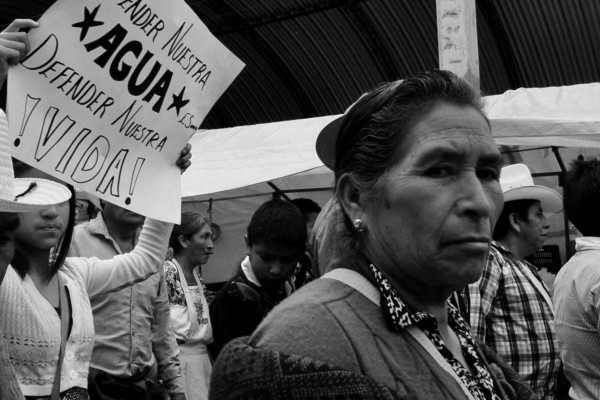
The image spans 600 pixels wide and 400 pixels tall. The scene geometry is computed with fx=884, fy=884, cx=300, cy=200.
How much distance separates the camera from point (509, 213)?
477 centimetres

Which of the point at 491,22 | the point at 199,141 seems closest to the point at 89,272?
the point at 199,141

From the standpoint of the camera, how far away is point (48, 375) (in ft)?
10.2

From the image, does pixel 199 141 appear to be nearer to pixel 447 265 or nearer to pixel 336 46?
pixel 336 46

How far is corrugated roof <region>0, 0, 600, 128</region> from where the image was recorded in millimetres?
11703

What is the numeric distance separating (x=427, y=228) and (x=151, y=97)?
1763 millimetres

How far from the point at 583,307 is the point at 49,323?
2.28 m

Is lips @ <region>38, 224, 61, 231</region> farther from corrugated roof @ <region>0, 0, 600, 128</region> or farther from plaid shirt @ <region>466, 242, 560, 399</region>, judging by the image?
corrugated roof @ <region>0, 0, 600, 128</region>

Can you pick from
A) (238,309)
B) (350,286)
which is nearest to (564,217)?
(238,309)

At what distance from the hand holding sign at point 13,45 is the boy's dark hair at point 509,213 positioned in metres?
2.80

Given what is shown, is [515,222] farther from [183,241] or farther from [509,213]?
[183,241]

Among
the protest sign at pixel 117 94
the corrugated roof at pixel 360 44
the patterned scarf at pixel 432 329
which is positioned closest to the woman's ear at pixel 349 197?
the patterned scarf at pixel 432 329

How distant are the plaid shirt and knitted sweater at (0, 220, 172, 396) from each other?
1576mm

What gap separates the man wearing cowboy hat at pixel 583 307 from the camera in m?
3.92

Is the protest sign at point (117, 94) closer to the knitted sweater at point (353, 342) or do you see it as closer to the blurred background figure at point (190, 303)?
the knitted sweater at point (353, 342)
